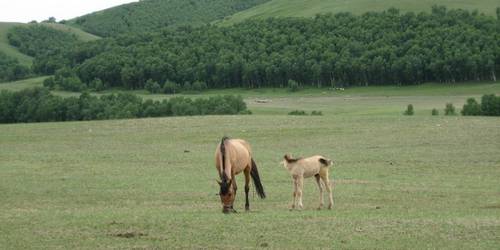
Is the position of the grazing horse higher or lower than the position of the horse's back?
lower

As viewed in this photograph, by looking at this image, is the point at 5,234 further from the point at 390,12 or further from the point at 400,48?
the point at 390,12

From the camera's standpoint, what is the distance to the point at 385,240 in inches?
557

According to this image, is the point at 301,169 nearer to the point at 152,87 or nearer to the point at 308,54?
the point at 308,54

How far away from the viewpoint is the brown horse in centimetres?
1786

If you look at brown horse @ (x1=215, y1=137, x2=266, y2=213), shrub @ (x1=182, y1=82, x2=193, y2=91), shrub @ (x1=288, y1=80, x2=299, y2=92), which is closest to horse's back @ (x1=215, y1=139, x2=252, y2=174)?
brown horse @ (x1=215, y1=137, x2=266, y2=213)

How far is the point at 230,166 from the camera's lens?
60.7 ft

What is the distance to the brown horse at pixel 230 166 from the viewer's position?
1786 centimetres

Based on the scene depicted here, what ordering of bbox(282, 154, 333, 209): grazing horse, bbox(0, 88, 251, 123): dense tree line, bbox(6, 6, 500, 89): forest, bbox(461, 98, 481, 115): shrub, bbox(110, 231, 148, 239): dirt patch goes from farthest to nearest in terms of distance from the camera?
bbox(6, 6, 500, 89): forest, bbox(0, 88, 251, 123): dense tree line, bbox(461, 98, 481, 115): shrub, bbox(282, 154, 333, 209): grazing horse, bbox(110, 231, 148, 239): dirt patch

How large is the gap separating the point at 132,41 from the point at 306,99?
53444mm

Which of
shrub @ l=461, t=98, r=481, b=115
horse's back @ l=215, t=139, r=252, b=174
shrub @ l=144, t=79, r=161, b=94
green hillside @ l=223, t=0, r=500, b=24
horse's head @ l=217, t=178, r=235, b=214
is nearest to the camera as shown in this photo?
horse's head @ l=217, t=178, r=235, b=214

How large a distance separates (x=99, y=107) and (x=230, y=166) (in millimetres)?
55792

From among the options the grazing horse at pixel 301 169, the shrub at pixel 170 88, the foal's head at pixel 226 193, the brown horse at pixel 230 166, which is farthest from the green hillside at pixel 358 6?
the foal's head at pixel 226 193

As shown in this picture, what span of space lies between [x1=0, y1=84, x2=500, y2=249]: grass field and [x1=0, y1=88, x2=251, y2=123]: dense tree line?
16.7 metres

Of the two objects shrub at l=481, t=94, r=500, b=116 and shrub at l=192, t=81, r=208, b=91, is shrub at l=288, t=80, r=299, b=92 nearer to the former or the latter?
shrub at l=192, t=81, r=208, b=91
